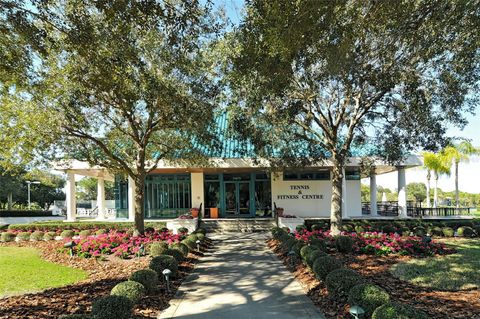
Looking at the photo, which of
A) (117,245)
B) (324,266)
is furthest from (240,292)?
(117,245)

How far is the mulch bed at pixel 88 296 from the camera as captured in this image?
633 centimetres

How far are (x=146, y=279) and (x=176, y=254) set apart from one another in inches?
121

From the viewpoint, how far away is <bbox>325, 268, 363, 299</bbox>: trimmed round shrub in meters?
6.31

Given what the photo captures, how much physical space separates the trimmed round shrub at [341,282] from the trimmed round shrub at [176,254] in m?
4.67

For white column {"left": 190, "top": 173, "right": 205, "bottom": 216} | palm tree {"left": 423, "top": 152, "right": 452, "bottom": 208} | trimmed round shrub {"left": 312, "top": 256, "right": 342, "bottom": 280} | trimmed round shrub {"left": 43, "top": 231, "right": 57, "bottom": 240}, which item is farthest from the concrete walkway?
palm tree {"left": 423, "top": 152, "right": 452, "bottom": 208}

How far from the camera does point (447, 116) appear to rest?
13133mm

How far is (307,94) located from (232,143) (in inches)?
506

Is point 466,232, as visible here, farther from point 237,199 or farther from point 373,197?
point 237,199

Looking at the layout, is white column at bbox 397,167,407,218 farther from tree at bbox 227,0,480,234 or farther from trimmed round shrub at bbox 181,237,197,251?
trimmed round shrub at bbox 181,237,197,251

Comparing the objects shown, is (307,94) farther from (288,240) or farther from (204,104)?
(288,240)

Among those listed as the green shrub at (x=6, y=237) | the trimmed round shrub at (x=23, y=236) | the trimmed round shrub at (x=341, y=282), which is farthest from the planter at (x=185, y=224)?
the trimmed round shrub at (x=341, y=282)

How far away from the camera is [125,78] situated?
9.55m

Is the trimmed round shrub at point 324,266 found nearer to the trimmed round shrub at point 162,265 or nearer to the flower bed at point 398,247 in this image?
the trimmed round shrub at point 162,265

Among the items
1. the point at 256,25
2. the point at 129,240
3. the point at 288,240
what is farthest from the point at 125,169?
the point at 256,25
